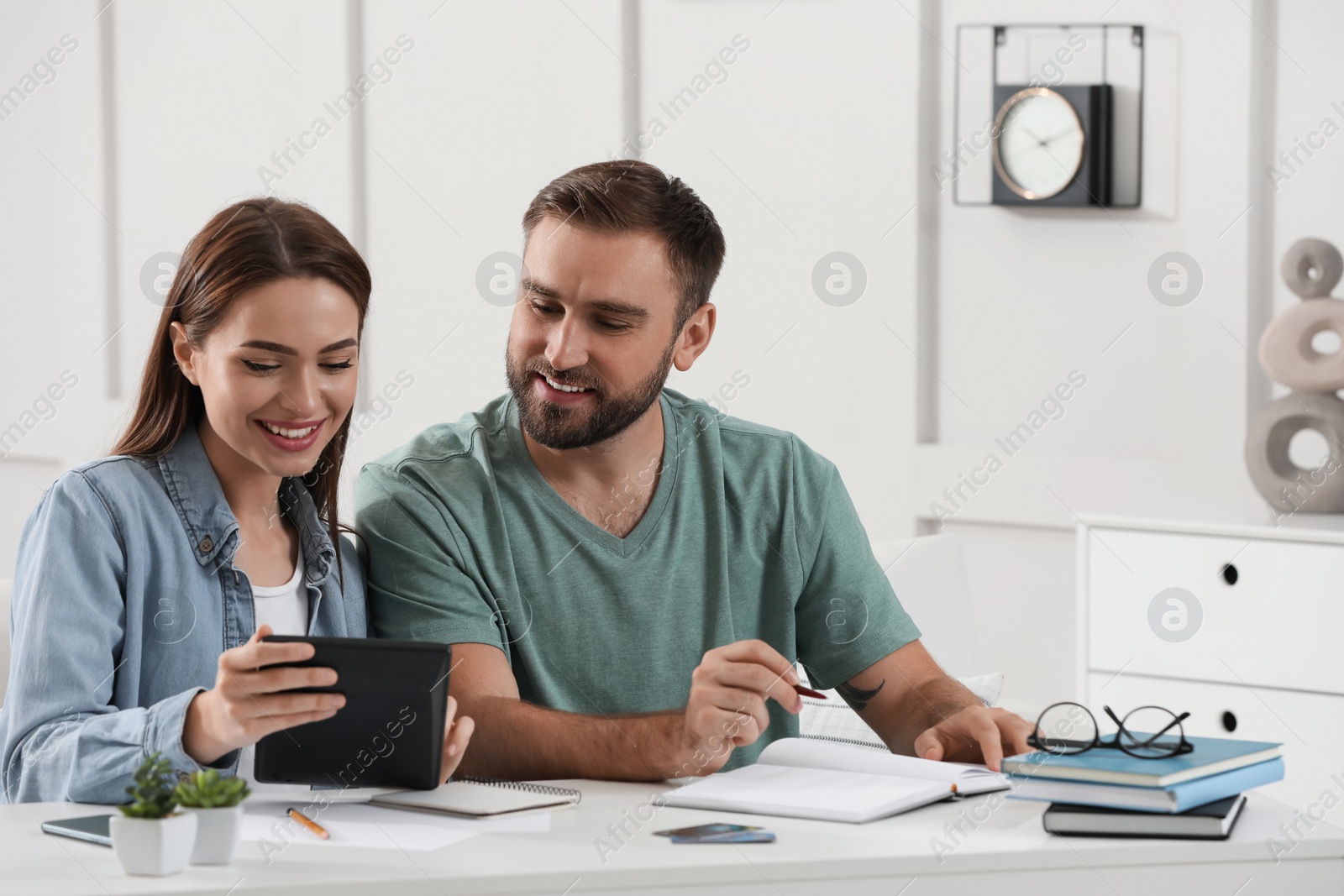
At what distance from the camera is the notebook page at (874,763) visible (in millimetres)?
1866

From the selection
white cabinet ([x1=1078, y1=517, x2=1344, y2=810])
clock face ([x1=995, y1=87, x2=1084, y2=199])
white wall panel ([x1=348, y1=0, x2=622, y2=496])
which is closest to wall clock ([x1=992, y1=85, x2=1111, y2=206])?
clock face ([x1=995, y1=87, x2=1084, y2=199])

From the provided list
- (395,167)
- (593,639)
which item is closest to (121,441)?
(593,639)

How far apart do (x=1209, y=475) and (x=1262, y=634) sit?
28.1 inches

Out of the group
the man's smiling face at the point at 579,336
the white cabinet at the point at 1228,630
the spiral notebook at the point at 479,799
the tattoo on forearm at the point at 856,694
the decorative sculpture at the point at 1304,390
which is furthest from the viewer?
the decorative sculpture at the point at 1304,390

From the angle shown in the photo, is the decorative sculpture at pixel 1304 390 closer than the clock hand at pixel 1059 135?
Yes

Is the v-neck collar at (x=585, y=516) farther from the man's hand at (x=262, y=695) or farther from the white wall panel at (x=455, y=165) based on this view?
the white wall panel at (x=455, y=165)

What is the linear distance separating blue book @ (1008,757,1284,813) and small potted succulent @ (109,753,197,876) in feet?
2.82

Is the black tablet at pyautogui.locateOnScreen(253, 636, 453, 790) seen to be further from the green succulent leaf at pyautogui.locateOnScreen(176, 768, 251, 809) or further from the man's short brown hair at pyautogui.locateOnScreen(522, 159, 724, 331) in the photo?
the man's short brown hair at pyautogui.locateOnScreen(522, 159, 724, 331)

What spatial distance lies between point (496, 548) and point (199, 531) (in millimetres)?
435

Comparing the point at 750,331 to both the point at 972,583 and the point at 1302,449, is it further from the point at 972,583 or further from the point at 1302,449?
the point at 1302,449

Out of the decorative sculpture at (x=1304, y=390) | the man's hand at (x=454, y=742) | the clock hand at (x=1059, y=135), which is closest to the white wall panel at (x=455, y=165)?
the clock hand at (x=1059, y=135)

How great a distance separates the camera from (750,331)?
472 cm

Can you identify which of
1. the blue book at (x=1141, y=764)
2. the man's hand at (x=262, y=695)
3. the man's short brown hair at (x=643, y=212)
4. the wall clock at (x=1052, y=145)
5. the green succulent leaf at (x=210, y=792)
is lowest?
the blue book at (x=1141, y=764)

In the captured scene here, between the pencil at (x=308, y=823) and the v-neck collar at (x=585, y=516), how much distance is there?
717 millimetres
